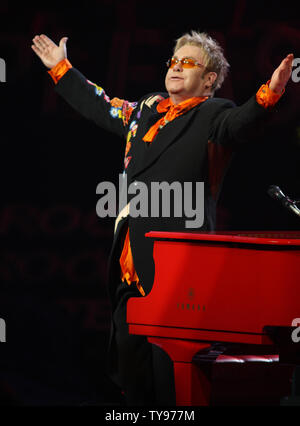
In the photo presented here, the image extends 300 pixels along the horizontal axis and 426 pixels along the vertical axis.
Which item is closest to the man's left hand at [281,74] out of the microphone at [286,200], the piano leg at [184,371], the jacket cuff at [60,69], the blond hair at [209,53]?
the microphone at [286,200]

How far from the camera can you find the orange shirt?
265 centimetres

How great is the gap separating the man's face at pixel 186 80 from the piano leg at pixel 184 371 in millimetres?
1041

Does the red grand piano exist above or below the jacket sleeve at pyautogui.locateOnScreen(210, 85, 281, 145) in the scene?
below

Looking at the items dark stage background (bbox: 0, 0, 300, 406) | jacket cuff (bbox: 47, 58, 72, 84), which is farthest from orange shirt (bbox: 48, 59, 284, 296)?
dark stage background (bbox: 0, 0, 300, 406)

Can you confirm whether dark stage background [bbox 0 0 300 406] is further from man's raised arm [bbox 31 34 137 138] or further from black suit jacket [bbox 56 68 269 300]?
black suit jacket [bbox 56 68 269 300]

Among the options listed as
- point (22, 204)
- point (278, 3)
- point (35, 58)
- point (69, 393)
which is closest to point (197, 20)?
point (278, 3)

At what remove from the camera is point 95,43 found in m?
4.41

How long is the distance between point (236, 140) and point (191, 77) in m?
0.39

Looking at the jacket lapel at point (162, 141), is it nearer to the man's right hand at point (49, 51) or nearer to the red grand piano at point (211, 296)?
the red grand piano at point (211, 296)

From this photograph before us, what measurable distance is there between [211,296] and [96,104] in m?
1.18

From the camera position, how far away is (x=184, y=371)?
2.62 metres

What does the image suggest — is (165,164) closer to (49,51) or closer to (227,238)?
(227,238)

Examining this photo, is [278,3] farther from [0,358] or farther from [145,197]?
[0,358]

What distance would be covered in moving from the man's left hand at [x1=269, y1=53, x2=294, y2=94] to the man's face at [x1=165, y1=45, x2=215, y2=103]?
48cm
